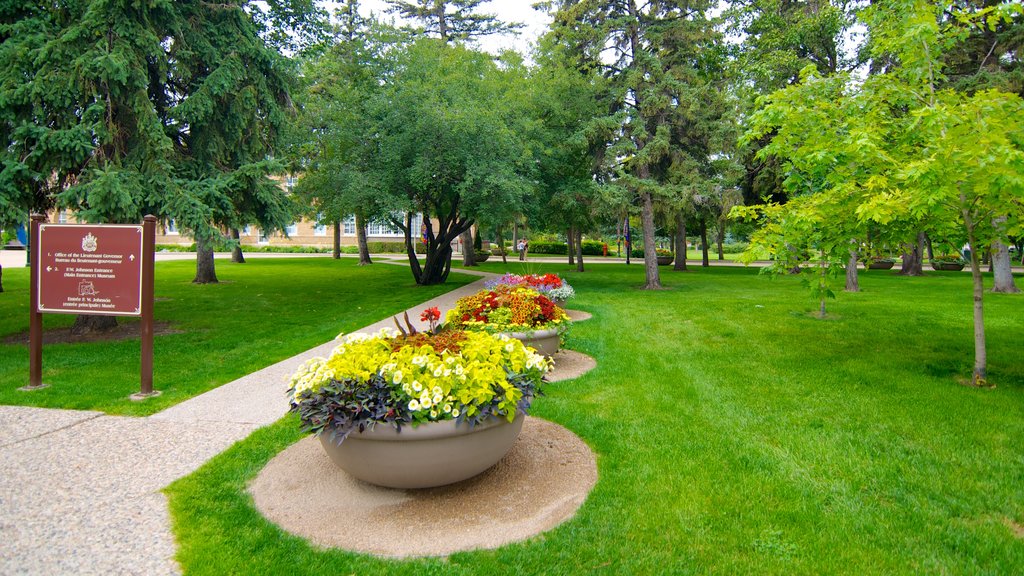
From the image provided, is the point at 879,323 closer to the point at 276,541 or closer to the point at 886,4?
the point at 886,4

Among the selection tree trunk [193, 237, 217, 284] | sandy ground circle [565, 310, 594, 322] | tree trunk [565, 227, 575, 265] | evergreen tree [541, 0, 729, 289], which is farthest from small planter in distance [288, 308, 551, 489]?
tree trunk [565, 227, 575, 265]

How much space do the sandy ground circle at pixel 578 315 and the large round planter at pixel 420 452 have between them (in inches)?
296

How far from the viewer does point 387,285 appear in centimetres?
1917

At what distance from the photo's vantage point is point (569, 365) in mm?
7230

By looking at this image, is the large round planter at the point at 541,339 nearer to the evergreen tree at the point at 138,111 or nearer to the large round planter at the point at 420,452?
the large round planter at the point at 420,452

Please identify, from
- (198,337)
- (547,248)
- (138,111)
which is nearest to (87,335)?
(198,337)

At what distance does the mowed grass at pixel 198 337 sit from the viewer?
20.1 ft

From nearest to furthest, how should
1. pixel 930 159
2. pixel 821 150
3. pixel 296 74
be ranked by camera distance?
pixel 930 159 → pixel 821 150 → pixel 296 74

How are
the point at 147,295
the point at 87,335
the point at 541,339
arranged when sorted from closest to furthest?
the point at 147,295 < the point at 541,339 < the point at 87,335

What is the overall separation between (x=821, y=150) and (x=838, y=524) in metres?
4.06

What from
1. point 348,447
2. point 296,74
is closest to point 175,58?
point 296,74

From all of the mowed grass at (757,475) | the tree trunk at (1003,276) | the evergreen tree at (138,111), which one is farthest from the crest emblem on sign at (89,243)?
the tree trunk at (1003,276)

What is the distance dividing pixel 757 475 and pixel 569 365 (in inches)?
137

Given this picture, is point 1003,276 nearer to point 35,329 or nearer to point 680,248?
point 680,248
